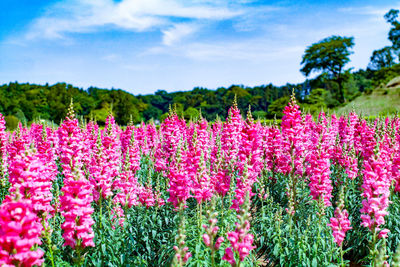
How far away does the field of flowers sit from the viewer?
135 inches

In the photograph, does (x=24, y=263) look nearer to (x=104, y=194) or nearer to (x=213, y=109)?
(x=104, y=194)

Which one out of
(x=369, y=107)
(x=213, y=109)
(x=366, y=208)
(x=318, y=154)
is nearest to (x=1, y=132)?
(x=318, y=154)

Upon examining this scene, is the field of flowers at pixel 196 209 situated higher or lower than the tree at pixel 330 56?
lower

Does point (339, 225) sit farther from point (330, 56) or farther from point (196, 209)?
point (330, 56)

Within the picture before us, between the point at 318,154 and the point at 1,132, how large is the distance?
8.63 m

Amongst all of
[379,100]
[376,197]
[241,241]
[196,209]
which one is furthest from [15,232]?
[379,100]

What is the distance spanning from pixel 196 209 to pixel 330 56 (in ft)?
191

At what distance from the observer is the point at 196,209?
22.4 ft

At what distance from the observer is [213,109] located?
9500cm

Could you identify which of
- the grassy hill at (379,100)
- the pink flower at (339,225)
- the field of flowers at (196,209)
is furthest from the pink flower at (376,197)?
the grassy hill at (379,100)

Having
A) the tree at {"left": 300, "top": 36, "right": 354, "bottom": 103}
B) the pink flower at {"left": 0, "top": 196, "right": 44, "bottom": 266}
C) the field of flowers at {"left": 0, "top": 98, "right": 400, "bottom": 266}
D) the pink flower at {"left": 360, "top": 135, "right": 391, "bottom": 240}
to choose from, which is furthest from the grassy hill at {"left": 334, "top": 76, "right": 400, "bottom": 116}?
the pink flower at {"left": 0, "top": 196, "right": 44, "bottom": 266}

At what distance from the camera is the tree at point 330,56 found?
2234 inches

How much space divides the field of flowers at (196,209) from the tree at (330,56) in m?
53.9

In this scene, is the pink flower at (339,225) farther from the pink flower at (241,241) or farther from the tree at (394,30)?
the tree at (394,30)
